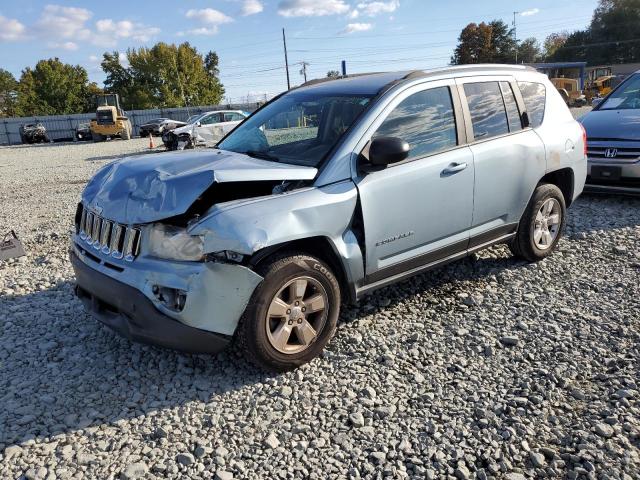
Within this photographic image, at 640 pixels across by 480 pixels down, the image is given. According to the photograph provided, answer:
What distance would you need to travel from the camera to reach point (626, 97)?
834 centimetres

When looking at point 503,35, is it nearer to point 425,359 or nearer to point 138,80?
point 138,80

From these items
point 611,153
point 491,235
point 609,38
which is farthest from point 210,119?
point 609,38

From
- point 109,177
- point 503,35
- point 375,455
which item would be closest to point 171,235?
point 109,177

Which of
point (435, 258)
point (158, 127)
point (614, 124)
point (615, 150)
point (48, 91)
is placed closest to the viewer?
point (435, 258)

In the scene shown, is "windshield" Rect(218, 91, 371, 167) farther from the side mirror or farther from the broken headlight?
the broken headlight

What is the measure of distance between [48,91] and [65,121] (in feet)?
96.0

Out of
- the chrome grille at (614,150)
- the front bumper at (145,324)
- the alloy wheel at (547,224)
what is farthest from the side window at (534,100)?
the front bumper at (145,324)

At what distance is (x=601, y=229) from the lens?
632 centimetres

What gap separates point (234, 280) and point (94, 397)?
117 cm

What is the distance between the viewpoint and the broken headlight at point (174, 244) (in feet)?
10.00

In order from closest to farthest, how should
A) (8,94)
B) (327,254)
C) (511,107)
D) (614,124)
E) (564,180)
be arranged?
1. (327,254)
2. (511,107)
3. (564,180)
4. (614,124)
5. (8,94)

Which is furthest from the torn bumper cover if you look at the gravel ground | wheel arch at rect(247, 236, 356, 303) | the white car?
the white car

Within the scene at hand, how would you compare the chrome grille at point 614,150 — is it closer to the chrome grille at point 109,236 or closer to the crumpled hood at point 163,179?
the crumpled hood at point 163,179

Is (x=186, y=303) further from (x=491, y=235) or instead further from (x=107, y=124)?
(x=107, y=124)
